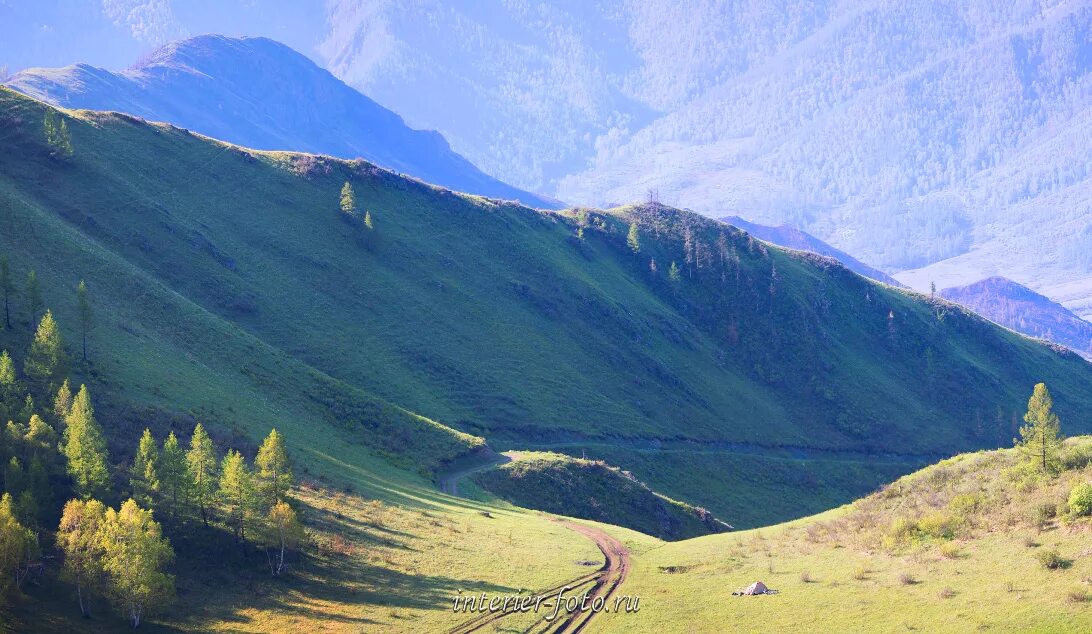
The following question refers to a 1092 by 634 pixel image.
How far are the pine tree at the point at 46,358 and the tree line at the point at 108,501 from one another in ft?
7.08

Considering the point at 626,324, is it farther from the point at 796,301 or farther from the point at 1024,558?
the point at 1024,558

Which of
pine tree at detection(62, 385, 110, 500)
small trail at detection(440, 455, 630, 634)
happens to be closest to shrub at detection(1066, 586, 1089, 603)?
small trail at detection(440, 455, 630, 634)

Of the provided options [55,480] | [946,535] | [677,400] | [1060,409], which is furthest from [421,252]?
[1060,409]

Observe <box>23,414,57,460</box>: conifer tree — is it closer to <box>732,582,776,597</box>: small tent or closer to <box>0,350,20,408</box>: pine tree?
<box>0,350,20,408</box>: pine tree

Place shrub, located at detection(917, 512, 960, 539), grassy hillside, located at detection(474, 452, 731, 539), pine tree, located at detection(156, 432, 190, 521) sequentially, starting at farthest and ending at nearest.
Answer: grassy hillside, located at detection(474, 452, 731, 539), pine tree, located at detection(156, 432, 190, 521), shrub, located at detection(917, 512, 960, 539)

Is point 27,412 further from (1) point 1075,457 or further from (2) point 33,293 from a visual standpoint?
(1) point 1075,457

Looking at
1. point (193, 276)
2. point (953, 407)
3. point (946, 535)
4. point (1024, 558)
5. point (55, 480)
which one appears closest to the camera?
point (1024, 558)

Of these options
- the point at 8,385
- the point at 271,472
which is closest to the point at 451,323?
the point at 8,385

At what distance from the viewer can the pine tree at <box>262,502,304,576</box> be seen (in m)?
49.5

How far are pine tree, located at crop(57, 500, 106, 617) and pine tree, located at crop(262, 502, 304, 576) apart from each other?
343 inches

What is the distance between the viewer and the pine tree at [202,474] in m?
52.0

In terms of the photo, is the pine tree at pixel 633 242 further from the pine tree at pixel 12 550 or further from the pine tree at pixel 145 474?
the pine tree at pixel 12 550

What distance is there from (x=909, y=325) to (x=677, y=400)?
255 ft

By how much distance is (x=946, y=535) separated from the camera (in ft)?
141
